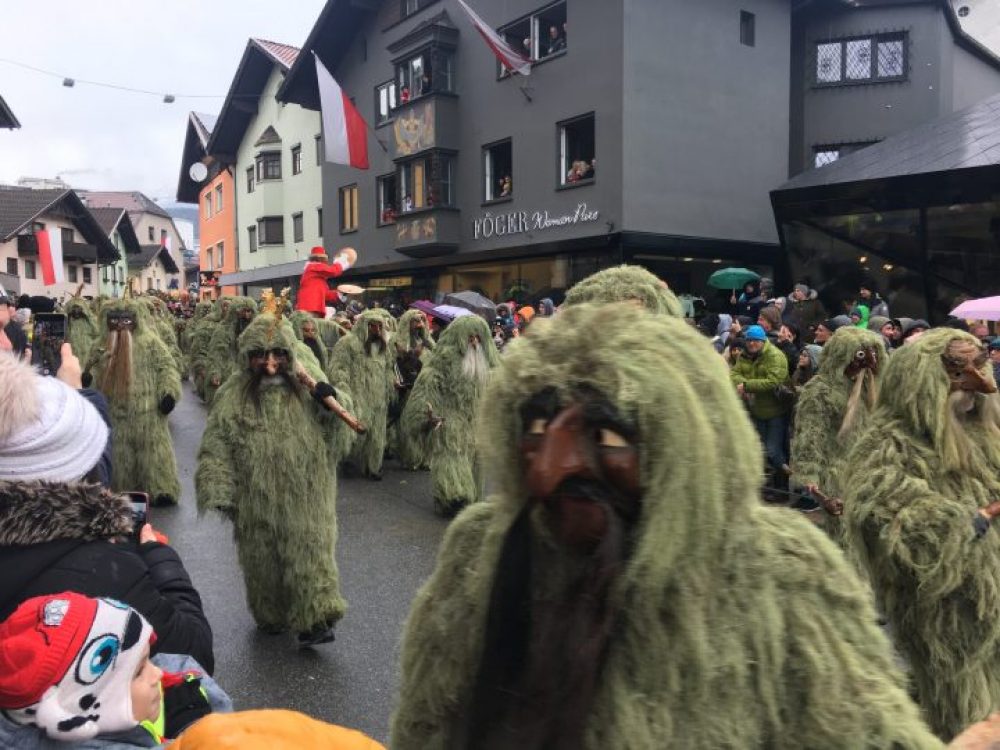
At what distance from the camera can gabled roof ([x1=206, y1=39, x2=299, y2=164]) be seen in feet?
104

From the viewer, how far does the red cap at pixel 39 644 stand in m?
1.51

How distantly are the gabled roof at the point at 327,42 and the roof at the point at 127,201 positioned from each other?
51441 millimetres

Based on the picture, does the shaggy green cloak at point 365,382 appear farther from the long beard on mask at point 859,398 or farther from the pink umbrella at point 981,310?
the pink umbrella at point 981,310

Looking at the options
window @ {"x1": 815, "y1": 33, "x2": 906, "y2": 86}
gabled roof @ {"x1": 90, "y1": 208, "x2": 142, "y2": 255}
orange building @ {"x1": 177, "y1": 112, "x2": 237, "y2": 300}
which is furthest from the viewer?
gabled roof @ {"x1": 90, "y1": 208, "x2": 142, "y2": 255}

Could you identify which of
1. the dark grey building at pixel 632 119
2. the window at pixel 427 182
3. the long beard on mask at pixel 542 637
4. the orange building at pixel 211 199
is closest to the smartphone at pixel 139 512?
the long beard on mask at pixel 542 637

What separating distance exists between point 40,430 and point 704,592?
5.24 ft

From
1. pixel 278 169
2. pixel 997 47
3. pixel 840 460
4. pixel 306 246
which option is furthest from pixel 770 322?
pixel 278 169

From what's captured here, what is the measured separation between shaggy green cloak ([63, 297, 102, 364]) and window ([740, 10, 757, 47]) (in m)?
15.7

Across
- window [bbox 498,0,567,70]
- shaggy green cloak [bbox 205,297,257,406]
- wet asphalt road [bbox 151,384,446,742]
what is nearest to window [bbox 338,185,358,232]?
window [bbox 498,0,567,70]

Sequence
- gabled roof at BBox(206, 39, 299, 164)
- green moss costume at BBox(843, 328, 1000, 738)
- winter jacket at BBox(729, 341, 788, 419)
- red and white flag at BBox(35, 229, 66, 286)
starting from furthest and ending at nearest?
gabled roof at BBox(206, 39, 299, 164)
red and white flag at BBox(35, 229, 66, 286)
winter jacket at BBox(729, 341, 788, 419)
green moss costume at BBox(843, 328, 1000, 738)

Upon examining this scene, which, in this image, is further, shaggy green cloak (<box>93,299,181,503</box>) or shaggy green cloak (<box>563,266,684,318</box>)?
shaggy green cloak (<box>93,299,181,503</box>)

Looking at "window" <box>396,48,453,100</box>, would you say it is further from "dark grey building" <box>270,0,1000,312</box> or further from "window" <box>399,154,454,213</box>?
"window" <box>399,154,454,213</box>

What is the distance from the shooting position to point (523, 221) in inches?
758

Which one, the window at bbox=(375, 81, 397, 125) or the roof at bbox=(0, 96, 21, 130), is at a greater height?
the window at bbox=(375, 81, 397, 125)
